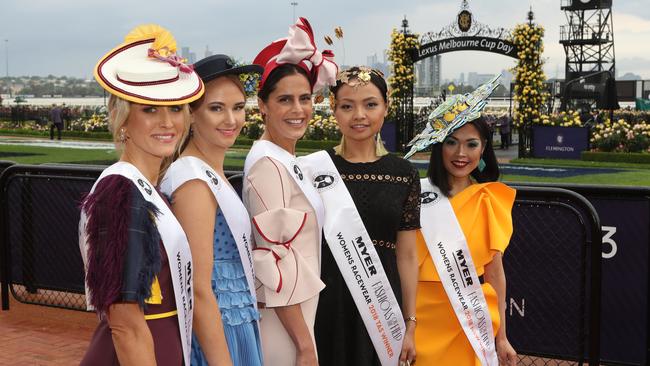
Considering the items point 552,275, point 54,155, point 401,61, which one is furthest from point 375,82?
point 401,61

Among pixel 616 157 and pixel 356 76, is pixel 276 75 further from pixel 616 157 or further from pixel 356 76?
pixel 616 157

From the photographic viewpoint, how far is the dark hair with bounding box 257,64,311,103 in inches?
111

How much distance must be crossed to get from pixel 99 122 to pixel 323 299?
35.0 m

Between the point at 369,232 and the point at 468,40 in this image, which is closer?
the point at 369,232

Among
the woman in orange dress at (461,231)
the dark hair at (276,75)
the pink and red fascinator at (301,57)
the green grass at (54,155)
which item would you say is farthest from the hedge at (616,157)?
the dark hair at (276,75)

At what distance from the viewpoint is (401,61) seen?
2594cm

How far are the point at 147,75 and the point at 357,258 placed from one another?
3.58 feet

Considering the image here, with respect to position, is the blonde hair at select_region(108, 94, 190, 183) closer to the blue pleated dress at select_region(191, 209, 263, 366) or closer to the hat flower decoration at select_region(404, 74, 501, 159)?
the blue pleated dress at select_region(191, 209, 263, 366)

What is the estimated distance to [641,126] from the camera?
22.9 metres

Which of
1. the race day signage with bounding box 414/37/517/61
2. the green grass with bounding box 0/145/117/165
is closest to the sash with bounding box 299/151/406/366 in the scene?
the green grass with bounding box 0/145/117/165

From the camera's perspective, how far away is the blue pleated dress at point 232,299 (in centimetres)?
252

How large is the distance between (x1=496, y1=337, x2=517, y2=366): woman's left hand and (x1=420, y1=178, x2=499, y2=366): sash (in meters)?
0.14

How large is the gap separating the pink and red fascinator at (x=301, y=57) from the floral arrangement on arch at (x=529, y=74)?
21556 millimetres

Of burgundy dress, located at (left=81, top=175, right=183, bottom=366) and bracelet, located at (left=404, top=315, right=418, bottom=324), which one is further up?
burgundy dress, located at (left=81, top=175, right=183, bottom=366)
